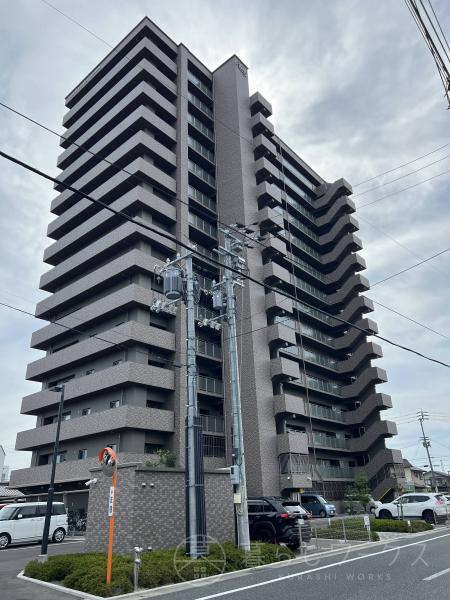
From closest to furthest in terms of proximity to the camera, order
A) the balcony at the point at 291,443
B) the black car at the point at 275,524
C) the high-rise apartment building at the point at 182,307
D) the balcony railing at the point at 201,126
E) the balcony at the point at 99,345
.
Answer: the black car at the point at 275,524
the balcony at the point at 99,345
the high-rise apartment building at the point at 182,307
the balcony at the point at 291,443
the balcony railing at the point at 201,126

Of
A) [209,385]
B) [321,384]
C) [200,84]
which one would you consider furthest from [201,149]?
[321,384]

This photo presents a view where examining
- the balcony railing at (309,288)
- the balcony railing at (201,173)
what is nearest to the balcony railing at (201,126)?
the balcony railing at (201,173)

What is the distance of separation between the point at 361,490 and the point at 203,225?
2677 cm

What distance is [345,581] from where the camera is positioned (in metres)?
9.19

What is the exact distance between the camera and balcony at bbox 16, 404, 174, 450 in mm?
28953

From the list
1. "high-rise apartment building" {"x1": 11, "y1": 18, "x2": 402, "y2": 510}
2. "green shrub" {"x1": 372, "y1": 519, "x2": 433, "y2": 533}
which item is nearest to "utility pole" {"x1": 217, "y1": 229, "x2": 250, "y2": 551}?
"green shrub" {"x1": 372, "y1": 519, "x2": 433, "y2": 533}

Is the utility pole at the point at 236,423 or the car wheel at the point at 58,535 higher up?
the utility pole at the point at 236,423

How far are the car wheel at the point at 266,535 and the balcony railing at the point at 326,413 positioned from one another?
24521 mm

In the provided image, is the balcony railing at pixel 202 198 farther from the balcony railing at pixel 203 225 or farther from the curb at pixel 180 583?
the curb at pixel 180 583

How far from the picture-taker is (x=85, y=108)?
157ft

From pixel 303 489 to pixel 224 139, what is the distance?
107ft

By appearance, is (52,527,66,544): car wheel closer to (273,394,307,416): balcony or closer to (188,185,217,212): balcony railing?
(273,394,307,416): balcony

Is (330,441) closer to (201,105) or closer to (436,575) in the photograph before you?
(436,575)

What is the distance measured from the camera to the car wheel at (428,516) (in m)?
23.2
